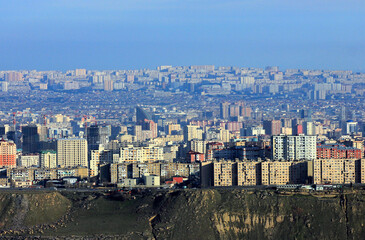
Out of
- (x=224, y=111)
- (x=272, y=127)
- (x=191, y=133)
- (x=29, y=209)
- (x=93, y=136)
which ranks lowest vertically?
(x=29, y=209)

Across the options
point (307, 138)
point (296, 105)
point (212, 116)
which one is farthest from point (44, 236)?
point (296, 105)

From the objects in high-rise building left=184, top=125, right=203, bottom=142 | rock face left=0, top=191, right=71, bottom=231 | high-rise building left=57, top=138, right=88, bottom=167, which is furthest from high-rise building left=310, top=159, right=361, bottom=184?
high-rise building left=184, top=125, right=203, bottom=142

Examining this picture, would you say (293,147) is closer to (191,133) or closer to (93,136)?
(93,136)

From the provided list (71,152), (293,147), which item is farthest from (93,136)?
(293,147)

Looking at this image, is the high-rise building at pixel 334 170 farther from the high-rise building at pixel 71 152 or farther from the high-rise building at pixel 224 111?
the high-rise building at pixel 224 111

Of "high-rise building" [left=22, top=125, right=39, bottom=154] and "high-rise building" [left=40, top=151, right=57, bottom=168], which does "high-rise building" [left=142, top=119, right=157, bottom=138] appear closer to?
"high-rise building" [left=22, top=125, right=39, bottom=154]

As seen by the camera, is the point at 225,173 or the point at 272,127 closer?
the point at 225,173

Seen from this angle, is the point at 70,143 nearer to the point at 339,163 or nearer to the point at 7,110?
the point at 339,163

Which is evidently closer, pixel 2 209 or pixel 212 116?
pixel 2 209
